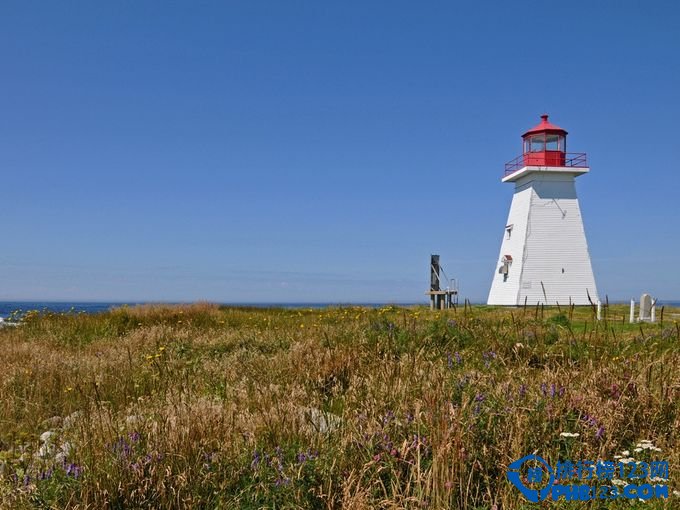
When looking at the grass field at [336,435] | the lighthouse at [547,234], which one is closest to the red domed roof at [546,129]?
the lighthouse at [547,234]

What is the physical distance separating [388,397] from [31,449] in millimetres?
2580

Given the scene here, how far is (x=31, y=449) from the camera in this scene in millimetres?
3846

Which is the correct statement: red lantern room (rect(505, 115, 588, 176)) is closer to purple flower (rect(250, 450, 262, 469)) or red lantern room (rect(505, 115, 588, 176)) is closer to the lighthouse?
the lighthouse

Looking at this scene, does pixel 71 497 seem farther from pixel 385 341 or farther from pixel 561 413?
pixel 385 341

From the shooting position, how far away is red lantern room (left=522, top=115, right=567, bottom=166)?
29.5 m

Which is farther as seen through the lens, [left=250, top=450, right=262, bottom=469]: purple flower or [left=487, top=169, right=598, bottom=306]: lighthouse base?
[left=487, top=169, right=598, bottom=306]: lighthouse base

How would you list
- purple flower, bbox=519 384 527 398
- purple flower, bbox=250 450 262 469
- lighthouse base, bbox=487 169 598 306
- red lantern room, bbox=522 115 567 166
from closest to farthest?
purple flower, bbox=250 450 262 469
purple flower, bbox=519 384 527 398
lighthouse base, bbox=487 169 598 306
red lantern room, bbox=522 115 567 166

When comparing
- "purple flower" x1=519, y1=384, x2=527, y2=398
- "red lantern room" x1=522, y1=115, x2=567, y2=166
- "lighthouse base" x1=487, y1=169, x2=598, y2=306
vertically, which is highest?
"red lantern room" x1=522, y1=115, x2=567, y2=166

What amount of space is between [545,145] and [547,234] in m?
5.09

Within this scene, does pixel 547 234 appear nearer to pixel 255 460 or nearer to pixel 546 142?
pixel 546 142

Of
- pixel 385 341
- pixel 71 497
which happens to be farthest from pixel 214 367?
pixel 71 497

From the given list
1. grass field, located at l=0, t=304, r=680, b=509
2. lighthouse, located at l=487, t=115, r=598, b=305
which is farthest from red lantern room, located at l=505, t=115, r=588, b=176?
grass field, located at l=0, t=304, r=680, b=509

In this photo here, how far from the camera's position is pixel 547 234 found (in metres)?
28.8

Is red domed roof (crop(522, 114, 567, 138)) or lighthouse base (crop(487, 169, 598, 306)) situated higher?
red domed roof (crop(522, 114, 567, 138))
